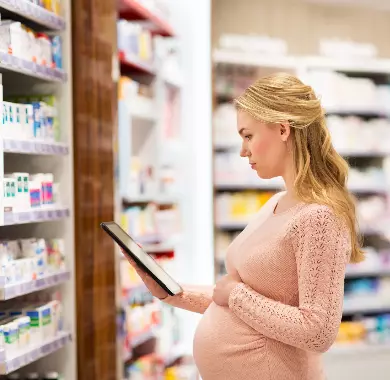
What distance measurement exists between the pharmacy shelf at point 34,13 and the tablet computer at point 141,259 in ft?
3.51

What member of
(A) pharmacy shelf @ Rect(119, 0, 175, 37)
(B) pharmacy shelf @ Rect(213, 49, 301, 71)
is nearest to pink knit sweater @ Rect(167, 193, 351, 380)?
(A) pharmacy shelf @ Rect(119, 0, 175, 37)

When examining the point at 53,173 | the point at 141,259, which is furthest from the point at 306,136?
the point at 53,173

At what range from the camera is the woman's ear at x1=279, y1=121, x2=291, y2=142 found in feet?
8.11

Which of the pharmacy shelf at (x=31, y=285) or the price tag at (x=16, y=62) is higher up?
the price tag at (x=16, y=62)

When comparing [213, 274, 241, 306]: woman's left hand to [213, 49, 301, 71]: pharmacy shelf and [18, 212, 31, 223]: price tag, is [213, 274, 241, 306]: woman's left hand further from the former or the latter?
[213, 49, 301, 71]: pharmacy shelf

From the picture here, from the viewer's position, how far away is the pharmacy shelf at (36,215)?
10.3 ft

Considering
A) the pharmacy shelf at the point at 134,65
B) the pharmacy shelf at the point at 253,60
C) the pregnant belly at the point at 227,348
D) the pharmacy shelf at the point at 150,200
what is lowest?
the pregnant belly at the point at 227,348

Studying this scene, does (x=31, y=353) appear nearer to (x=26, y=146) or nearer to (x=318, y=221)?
(x=26, y=146)

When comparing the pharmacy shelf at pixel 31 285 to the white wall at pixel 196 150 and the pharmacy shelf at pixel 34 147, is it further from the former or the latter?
the white wall at pixel 196 150

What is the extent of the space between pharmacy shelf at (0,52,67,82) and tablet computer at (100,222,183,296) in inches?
34.0

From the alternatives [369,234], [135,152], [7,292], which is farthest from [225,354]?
[369,234]

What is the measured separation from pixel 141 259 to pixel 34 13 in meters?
1.38

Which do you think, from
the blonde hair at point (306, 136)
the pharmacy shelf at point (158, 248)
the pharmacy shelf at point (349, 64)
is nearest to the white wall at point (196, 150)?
the pharmacy shelf at point (158, 248)

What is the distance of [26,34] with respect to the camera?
3.34 metres
